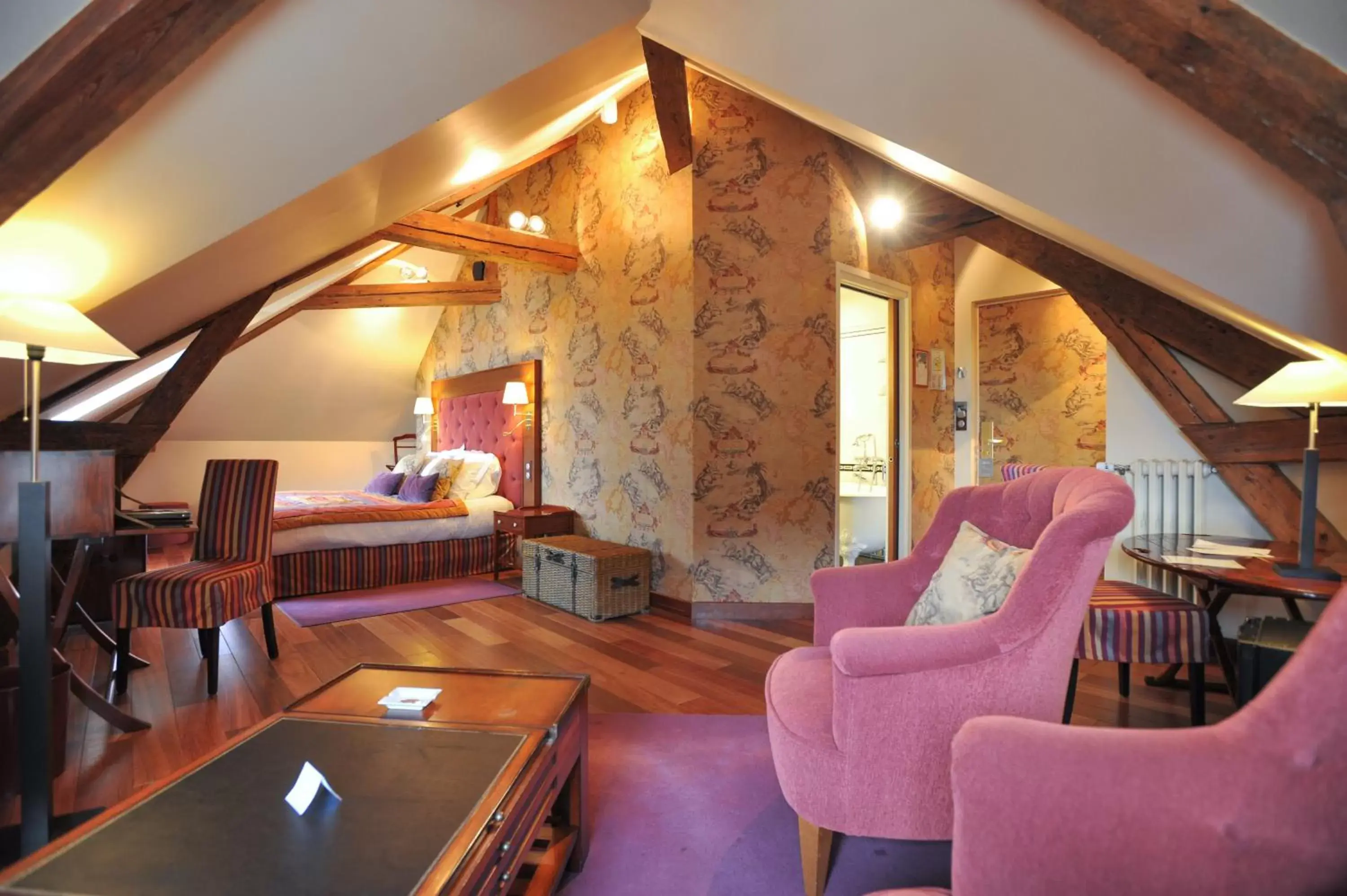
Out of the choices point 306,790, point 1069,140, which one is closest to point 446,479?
point 306,790

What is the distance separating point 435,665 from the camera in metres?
3.05

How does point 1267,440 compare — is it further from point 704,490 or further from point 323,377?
point 323,377

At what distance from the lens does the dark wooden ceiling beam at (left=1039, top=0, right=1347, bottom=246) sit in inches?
56.0

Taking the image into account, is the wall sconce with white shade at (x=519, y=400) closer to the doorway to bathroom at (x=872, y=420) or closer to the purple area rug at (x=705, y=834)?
the doorway to bathroom at (x=872, y=420)

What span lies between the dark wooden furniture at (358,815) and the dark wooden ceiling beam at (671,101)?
287cm

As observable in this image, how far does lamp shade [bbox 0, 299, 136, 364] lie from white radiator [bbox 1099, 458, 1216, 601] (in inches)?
167

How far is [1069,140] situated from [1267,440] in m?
1.95

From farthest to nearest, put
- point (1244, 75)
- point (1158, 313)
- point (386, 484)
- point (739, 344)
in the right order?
point (386, 484)
point (739, 344)
point (1158, 313)
point (1244, 75)

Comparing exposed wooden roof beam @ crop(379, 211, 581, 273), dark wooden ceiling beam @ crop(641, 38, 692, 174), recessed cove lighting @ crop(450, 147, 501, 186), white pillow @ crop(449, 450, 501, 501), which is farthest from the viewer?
white pillow @ crop(449, 450, 501, 501)

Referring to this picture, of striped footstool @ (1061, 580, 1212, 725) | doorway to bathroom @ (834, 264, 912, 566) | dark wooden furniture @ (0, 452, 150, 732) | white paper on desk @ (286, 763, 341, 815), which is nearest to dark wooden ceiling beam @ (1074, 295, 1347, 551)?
striped footstool @ (1061, 580, 1212, 725)

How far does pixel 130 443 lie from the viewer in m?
3.64

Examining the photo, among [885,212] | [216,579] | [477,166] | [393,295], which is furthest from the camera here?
[393,295]

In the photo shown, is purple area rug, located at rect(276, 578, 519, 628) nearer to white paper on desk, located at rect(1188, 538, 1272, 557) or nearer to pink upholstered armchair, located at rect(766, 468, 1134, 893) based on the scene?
pink upholstered armchair, located at rect(766, 468, 1134, 893)

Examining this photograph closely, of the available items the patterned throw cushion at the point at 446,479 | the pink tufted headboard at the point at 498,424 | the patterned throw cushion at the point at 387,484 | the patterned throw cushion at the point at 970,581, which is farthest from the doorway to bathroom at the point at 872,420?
the patterned throw cushion at the point at 387,484
